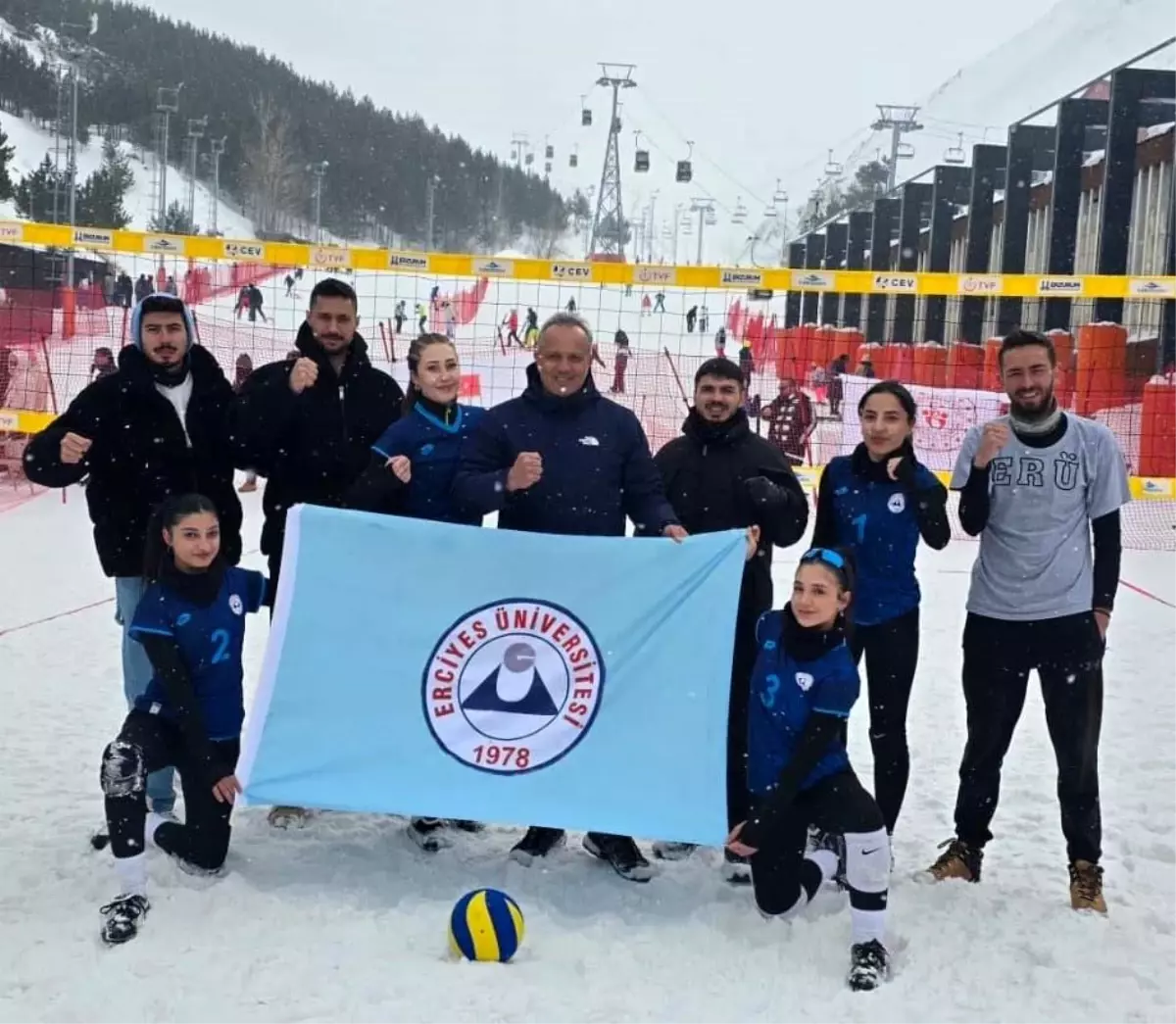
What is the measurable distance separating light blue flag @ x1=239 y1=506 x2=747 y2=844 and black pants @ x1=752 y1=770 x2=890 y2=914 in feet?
0.77

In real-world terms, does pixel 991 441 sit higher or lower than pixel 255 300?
lower

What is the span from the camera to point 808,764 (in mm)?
3818

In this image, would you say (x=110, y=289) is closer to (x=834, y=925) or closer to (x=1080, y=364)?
(x=1080, y=364)

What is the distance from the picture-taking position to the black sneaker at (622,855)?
14.2 ft

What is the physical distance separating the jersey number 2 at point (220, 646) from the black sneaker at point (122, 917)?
0.79m

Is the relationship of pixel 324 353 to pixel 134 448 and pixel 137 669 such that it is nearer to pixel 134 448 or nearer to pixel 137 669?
pixel 134 448

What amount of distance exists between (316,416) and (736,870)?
2.30 metres

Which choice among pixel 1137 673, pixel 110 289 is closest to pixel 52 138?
pixel 110 289

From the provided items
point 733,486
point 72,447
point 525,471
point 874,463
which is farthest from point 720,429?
point 72,447

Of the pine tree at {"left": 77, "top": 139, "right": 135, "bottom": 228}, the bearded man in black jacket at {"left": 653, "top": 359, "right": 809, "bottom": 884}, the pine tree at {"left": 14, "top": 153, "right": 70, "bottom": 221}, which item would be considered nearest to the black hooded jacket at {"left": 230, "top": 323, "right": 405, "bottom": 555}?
the bearded man in black jacket at {"left": 653, "top": 359, "right": 809, "bottom": 884}

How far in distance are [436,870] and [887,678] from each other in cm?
176

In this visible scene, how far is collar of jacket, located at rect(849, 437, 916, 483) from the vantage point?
4.27 meters

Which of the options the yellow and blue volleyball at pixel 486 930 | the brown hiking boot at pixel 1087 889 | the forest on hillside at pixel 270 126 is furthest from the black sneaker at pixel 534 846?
the forest on hillside at pixel 270 126

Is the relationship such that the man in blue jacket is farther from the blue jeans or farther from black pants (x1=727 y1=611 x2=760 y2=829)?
the blue jeans
